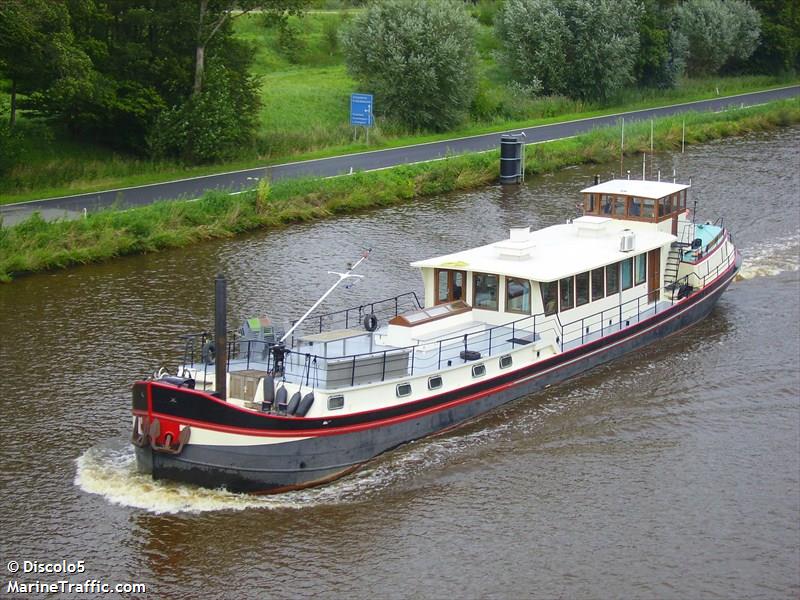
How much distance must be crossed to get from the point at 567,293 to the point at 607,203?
6.30m

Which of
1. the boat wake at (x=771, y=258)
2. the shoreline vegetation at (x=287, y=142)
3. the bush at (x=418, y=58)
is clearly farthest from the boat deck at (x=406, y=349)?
the bush at (x=418, y=58)

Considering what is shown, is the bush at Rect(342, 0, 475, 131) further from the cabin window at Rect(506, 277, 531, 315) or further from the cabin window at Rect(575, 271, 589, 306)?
the cabin window at Rect(506, 277, 531, 315)

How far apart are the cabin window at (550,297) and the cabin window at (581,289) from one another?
890 mm

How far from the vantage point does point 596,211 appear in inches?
1366

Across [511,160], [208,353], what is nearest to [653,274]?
[208,353]

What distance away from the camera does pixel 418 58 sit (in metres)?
61.8

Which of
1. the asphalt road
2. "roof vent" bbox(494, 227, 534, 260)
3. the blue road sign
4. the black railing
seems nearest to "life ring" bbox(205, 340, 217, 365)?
the black railing

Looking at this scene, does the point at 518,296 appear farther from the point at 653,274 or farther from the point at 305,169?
the point at 305,169

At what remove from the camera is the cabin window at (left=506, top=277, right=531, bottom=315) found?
93.9 ft

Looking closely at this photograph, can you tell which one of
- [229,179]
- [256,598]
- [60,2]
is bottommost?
[256,598]

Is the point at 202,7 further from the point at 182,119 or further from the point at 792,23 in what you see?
the point at 792,23

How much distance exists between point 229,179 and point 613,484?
29.8 metres

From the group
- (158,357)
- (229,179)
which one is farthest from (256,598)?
(229,179)

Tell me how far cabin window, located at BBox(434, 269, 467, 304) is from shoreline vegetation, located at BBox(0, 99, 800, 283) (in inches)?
601
